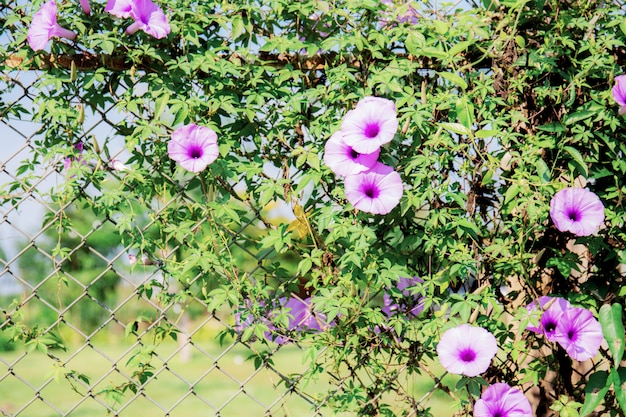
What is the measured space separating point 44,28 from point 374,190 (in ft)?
3.21

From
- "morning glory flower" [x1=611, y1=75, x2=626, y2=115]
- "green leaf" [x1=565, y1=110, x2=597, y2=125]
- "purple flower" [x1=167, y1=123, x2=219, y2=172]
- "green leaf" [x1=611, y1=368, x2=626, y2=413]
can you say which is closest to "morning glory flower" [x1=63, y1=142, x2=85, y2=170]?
"purple flower" [x1=167, y1=123, x2=219, y2=172]

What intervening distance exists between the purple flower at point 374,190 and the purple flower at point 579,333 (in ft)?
1.99

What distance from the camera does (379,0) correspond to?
204cm

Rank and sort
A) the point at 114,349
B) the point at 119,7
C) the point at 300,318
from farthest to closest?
the point at 114,349
the point at 300,318
the point at 119,7

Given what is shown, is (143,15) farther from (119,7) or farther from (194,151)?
(194,151)

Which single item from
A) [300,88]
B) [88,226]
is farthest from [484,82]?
[88,226]

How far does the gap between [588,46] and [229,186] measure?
1.09 metres

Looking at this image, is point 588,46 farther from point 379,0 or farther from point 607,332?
point 607,332

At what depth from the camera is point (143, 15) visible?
1943 millimetres

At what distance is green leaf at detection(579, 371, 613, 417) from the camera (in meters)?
2.10

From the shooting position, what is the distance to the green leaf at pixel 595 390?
210 centimetres

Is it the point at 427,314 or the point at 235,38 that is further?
the point at 427,314

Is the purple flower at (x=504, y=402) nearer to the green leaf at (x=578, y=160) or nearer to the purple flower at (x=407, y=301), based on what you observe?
the purple flower at (x=407, y=301)

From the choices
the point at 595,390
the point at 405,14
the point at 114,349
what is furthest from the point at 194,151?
the point at 114,349
